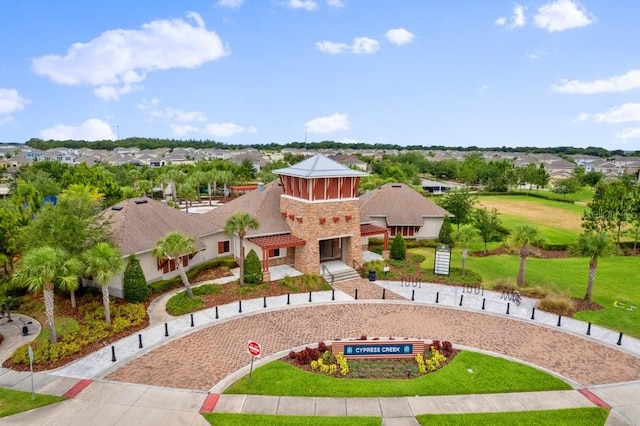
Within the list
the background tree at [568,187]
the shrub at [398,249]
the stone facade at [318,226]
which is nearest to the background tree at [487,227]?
the shrub at [398,249]

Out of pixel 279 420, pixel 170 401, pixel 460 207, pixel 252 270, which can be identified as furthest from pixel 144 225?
pixel 460 207

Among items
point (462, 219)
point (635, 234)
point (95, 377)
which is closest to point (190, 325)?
point (95, 377)

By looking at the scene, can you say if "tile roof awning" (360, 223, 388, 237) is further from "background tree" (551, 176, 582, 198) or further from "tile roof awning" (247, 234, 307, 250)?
"background tree" (551, 176, 582, 198)

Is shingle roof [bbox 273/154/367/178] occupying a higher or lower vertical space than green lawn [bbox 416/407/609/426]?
higher

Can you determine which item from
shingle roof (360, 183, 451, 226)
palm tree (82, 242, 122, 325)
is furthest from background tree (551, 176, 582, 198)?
palm tree (82, 242, 122, 325)

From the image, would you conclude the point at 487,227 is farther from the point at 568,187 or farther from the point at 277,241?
the point at 568,187

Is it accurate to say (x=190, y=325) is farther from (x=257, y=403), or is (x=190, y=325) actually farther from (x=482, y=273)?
(x=482, y=273)
